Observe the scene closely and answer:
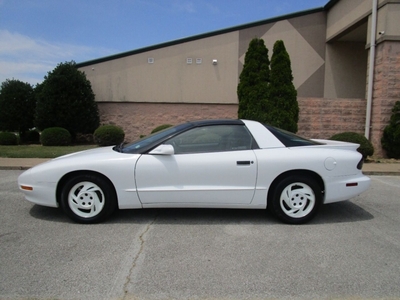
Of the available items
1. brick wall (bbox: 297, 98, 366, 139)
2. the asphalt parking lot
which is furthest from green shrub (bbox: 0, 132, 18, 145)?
brick wall (bbox: 297, 98, 366, 139)

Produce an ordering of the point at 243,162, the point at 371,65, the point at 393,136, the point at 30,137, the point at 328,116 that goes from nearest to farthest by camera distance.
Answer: the point at 243,162 < the point at 393,136 < the point at 371,65 < the point at 328,116 < the point at 30,137

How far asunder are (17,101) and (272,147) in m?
15.8

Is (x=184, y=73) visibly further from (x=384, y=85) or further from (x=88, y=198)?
(x=88, y=198)

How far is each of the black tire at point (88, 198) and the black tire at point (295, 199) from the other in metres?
2.22

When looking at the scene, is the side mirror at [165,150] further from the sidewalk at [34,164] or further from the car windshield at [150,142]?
the sidewalk at [34,164]

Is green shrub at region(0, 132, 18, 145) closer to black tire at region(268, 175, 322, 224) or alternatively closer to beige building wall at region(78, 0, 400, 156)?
beige building wall at region(78, 0, 400, 156)

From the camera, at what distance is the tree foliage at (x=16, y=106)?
15641 mm

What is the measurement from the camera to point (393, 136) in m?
11.1

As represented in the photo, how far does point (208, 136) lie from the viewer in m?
4.36

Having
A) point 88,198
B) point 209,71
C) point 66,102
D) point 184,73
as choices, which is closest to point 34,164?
point 88,198

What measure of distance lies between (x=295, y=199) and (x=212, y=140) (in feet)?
4.60

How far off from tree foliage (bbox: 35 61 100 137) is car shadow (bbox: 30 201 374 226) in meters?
10.6

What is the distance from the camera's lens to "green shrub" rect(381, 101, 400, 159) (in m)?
11.1

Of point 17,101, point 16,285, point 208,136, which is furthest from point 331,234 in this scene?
Result: point 17,101
